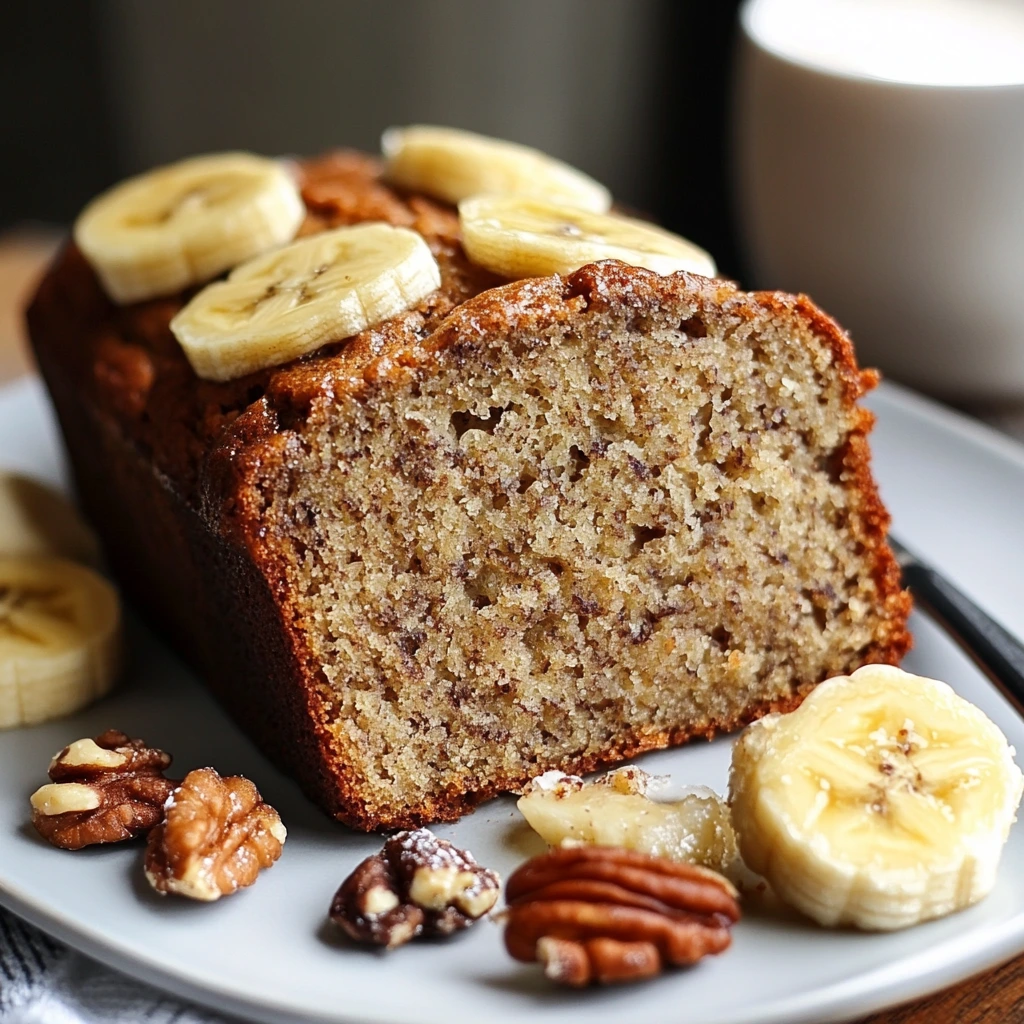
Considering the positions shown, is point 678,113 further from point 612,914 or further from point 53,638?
point 612,914

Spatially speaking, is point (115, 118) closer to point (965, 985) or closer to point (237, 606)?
point (237, 606)

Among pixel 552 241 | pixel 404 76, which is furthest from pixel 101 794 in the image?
pixel 404 76

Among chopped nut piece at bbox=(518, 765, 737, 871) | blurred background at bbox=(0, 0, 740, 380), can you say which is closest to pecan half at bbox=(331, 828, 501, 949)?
chopped nut piece at bbox=(518, 765, 737, 871)

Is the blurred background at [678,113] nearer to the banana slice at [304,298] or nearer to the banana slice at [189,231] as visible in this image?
the banana slice at [189,231]

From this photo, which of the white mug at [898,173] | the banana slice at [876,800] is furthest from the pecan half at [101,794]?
the white mug at [898,173]

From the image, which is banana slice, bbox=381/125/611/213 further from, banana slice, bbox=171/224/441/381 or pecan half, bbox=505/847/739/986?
pecan half, bbox=505/847/739/986

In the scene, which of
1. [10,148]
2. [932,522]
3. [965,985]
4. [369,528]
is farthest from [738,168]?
[10,148]
